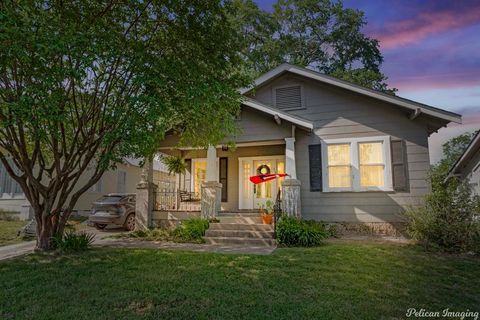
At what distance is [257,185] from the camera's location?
11352 millimetres

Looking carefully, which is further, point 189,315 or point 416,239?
point 416,239

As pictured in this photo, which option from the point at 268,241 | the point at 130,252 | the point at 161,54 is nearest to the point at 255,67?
the point at 161,54

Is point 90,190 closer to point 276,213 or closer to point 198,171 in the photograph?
point 198,171

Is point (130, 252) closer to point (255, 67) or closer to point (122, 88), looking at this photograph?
point (122, 88)

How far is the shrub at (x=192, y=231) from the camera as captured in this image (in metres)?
8.27

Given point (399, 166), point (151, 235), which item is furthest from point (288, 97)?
point (151, 235)

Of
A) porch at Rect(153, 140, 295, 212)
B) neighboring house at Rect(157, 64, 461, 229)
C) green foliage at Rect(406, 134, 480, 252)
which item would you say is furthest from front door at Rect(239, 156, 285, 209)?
green foliage at Rect(406, 134, 480, 252)

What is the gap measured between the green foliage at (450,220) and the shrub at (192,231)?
549 cm

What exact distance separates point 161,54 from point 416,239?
7791 millimetres

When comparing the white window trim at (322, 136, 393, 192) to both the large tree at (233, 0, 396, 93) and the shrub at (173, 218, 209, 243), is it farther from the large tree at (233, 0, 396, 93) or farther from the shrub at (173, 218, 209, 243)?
the large tree at (233, 0, 396, 93)

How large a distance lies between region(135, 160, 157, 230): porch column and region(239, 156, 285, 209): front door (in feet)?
10.9

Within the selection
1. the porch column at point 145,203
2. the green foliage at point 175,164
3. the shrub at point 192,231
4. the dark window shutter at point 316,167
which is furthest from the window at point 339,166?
the porch column at point 145,203

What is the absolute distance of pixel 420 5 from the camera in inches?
338

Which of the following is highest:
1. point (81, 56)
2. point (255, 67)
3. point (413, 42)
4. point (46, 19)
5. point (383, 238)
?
point (255, 67)
